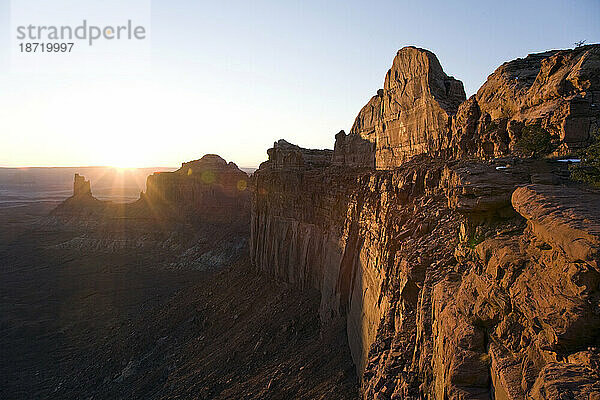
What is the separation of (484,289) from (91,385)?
25.0m

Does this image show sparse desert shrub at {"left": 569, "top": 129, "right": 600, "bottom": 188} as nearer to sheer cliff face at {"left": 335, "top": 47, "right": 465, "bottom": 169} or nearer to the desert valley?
the desert valley

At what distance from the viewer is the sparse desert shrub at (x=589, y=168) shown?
812 centimetres

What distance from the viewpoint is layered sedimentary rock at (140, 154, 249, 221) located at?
6412 cm

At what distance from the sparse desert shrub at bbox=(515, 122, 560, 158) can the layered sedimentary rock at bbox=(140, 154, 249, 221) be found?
52.5 metres

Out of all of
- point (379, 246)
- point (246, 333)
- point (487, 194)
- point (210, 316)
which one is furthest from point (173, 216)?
point (487, 194)

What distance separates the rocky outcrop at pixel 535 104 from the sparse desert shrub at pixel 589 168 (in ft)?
5.25

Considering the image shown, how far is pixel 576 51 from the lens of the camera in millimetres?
12164

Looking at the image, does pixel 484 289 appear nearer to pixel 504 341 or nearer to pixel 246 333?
pixel 504 341

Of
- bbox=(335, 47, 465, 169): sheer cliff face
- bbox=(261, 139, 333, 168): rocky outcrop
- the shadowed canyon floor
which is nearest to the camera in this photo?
the shadowed canyon floor

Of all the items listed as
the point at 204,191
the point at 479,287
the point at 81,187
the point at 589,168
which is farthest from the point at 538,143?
the point at 81,187

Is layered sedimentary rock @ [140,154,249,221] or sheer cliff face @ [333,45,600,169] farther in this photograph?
layered sedimentary rock @ [140,154,249,221]

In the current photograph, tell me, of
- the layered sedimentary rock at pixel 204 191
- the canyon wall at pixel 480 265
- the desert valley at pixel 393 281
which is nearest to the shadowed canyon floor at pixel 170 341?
the desert valley at pixel 393 281

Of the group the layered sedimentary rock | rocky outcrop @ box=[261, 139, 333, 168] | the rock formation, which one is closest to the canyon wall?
rocky outcrop @ box=[261, 139, 333, 168]

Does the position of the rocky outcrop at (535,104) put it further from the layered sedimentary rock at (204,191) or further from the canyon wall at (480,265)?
the layered sedimentary rock at (204,191)
